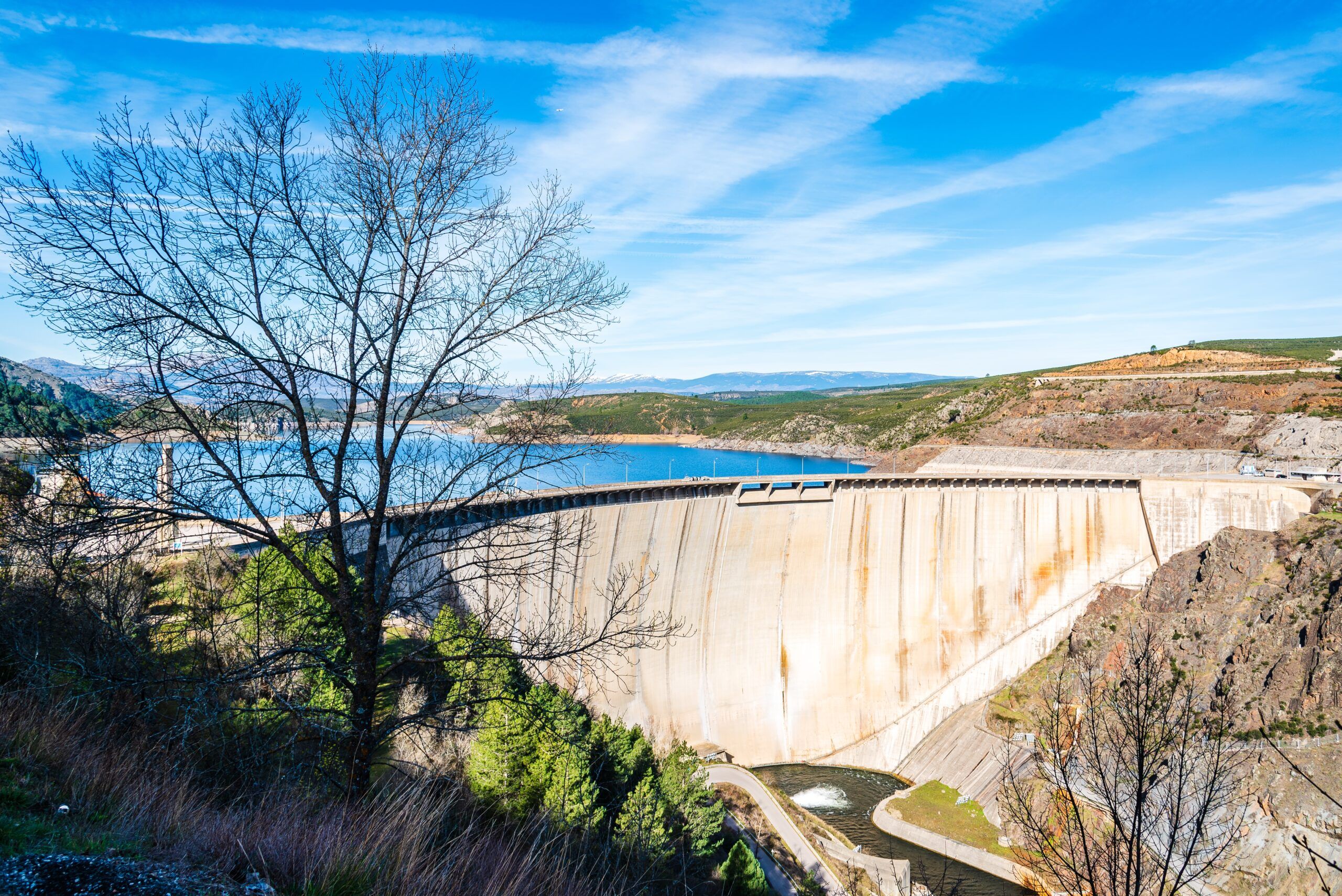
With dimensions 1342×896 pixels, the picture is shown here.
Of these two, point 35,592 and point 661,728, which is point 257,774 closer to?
point 35,592

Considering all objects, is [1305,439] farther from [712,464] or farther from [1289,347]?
[1289,347]

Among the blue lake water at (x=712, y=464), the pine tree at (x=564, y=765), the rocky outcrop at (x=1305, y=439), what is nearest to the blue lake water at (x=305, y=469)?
the pine tree at (x=564, y=765)

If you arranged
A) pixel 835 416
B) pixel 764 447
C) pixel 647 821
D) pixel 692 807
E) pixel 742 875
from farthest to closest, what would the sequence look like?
pixel 835 416 → pixel 764 447 → pixel 692 807 → pixel 742 875 → pixel 647 821

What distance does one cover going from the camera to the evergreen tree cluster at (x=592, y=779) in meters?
13.3

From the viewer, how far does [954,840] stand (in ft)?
83.4

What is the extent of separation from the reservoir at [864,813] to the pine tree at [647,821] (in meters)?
9.77

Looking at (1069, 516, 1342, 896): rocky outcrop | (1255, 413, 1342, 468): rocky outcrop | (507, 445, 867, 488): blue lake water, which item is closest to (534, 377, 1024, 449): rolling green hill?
(507, 445, 867, 488): blue lake water

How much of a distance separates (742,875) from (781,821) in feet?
21.9

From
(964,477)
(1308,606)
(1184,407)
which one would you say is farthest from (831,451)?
(1308,606)

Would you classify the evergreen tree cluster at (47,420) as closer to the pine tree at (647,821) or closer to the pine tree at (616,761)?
the pine tree at (647,821)

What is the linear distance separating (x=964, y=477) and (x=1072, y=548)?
235 inches

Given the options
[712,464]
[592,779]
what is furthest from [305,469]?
[712,464]

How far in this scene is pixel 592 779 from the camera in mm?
16266

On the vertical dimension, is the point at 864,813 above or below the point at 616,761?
below
